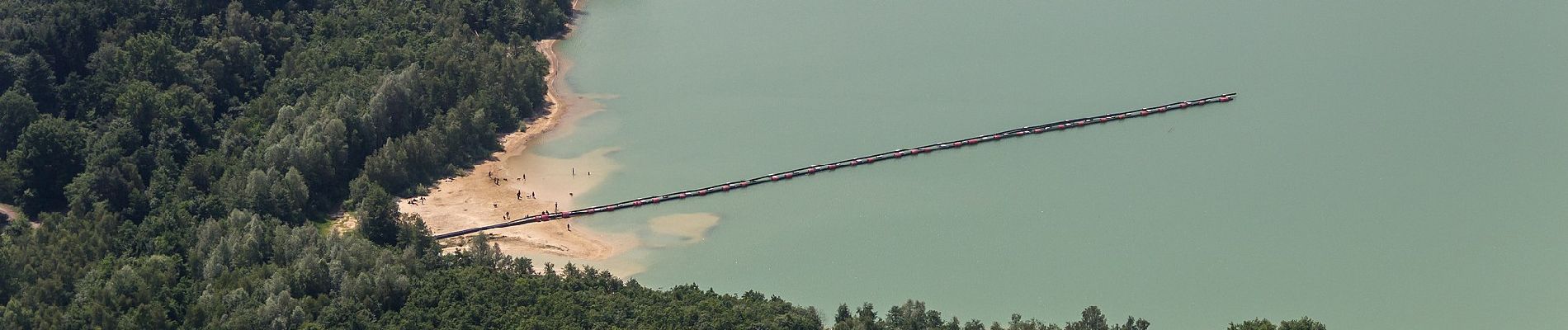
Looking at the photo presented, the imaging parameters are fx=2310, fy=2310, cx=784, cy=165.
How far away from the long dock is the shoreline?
1.48ft

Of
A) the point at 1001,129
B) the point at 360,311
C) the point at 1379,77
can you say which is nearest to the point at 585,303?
the point at 360,311

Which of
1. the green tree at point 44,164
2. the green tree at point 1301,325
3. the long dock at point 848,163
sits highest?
the long dock at point 848,163

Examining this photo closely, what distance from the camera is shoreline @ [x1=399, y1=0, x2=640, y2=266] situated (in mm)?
74875

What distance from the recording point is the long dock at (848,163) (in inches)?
3051

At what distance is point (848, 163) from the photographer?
8175 cm

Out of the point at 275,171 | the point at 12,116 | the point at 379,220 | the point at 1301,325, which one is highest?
the point at 1301,325

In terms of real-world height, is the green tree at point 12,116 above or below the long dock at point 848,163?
below

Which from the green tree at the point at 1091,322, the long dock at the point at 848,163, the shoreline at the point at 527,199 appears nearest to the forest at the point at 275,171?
the green tree at the point at 1091,322

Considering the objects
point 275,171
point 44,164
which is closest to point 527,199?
point 275,171

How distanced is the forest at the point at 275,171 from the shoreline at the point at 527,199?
85cm

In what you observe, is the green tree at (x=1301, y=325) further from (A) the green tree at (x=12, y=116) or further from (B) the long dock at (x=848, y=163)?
(A) the green tree at (x=12, y=116)

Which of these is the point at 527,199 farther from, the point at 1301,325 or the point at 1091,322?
the point at 1301,325

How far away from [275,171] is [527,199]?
9.13 meters

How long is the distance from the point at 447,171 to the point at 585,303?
655 inches
